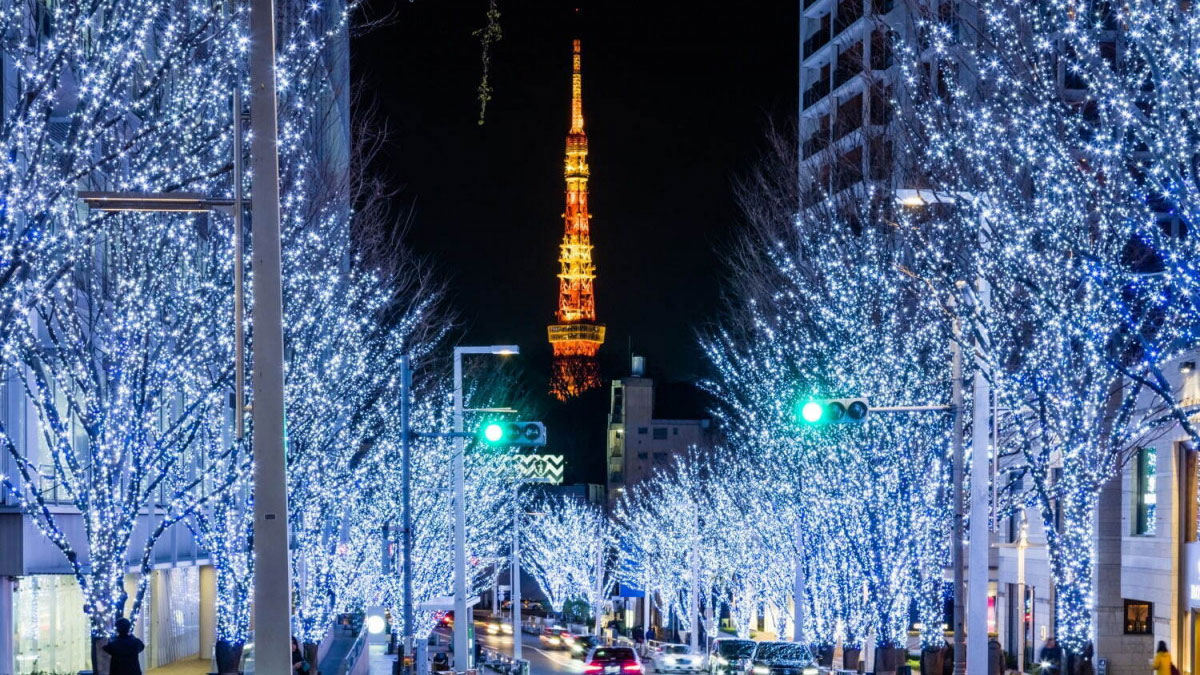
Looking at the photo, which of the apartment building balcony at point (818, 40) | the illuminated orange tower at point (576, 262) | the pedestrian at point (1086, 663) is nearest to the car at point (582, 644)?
the apartment building balcony at point (818, 40)

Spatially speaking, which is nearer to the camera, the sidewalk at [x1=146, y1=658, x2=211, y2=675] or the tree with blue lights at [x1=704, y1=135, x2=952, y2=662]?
the tree with blue lights at [x1=704, y1=135, x2=952, y2=662]

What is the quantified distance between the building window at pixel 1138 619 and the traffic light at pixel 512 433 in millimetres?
17322

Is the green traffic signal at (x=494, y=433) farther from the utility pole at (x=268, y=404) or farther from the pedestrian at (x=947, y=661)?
the pedestrian at (x=947, y=661)

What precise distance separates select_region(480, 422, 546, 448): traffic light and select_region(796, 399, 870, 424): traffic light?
172 inches

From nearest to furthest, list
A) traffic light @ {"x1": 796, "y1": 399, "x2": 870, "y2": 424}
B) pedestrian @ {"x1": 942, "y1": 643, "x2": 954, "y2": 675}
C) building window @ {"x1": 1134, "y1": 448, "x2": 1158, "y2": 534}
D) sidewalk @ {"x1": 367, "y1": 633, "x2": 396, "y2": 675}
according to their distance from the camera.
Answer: traffic light @ {"x1": 796, "y1": 399, "x2": 870, "y2": 424} < pedestrian @ {"x1": 942, "y1": 643, "x2": 954, "y2": 675} < building window @ {"x1": 1134, "y1": 448, "x2": 1158, "y2": 534} < sidewalk @ {"x1": 367, "y1": 633, "x2": 396, "y2": 675}

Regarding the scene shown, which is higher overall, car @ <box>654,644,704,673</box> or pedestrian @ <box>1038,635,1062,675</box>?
pedestrian @ <box>1038,635,1062,675</box>

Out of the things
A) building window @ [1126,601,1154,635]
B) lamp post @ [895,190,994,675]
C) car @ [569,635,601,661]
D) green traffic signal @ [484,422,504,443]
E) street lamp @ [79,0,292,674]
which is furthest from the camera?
car @ [569,635,601,661]

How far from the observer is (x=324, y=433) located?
95.5ft

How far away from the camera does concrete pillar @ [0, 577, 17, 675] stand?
24.3 m

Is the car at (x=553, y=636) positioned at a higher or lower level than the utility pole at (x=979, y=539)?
lower

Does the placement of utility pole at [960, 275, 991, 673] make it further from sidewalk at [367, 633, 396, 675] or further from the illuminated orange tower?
the illuminated orange tower

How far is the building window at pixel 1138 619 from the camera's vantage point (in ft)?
112

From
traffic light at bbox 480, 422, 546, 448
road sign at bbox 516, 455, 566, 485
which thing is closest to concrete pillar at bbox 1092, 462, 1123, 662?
traffic light at bbox 480, 422, 546, 448

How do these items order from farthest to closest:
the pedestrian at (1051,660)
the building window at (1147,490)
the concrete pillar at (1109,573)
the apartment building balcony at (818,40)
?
the apartment building balcony at (818,40) → the concrete pillar at (1109,573) → the building window at (1147,490) → the pedestrian at (1051,660)
